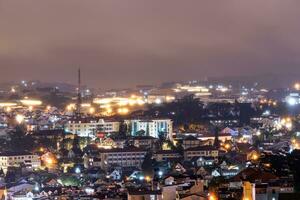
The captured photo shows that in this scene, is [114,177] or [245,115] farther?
[245,115]

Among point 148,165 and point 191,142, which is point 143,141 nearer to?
point 191,142

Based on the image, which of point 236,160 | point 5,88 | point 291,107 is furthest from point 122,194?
point 5,88

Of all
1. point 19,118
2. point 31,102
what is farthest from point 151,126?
point 31,102

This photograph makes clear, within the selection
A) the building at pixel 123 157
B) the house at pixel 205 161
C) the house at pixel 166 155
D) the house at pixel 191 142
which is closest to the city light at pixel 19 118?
the house at pixel 191 142

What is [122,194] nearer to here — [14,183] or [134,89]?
[14,183]

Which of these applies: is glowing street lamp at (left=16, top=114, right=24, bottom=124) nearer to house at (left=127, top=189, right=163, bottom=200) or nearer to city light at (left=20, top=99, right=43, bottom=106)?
city light at (left=20, top=99, right=43, bottom=106)

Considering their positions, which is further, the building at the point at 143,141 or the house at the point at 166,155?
the building at the point at 143,141

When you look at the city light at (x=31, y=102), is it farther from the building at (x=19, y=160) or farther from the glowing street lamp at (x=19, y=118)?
the building at (x=19, y=160)
